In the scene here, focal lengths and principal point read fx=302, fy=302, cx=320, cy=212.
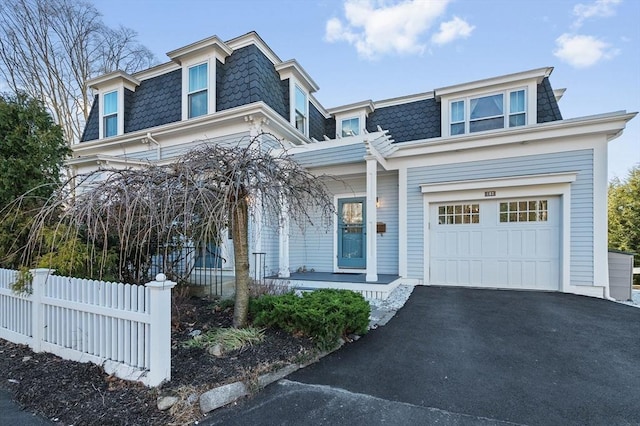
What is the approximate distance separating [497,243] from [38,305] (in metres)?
8.48

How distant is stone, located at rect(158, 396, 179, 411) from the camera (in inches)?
97.5

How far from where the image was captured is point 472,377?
10.00ft

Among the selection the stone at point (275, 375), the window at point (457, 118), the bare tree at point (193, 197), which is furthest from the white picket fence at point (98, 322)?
the window at point (457, 118)

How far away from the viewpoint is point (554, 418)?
235 cm

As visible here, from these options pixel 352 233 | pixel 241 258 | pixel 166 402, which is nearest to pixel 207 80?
pixel 352 233

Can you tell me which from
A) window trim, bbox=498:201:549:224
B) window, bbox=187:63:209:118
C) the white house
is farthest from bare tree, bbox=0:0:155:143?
window trim, bbox=498:201:549:224

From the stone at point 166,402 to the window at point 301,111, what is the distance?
26.4ft

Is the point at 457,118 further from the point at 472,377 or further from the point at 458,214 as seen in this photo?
the point at 472,377

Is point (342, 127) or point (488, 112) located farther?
point (342, 127)

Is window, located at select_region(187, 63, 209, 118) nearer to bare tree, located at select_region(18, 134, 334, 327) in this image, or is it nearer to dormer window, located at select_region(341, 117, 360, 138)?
dormer window, located at select_region(341, 117, 360, 138)

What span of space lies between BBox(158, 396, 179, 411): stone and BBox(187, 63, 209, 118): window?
24.4 ft

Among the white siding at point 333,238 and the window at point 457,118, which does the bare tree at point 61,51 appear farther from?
the window at point 457,118

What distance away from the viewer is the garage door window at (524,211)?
22.8 feet

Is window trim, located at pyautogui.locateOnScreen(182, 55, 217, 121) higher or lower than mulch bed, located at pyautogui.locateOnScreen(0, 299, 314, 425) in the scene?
higher
